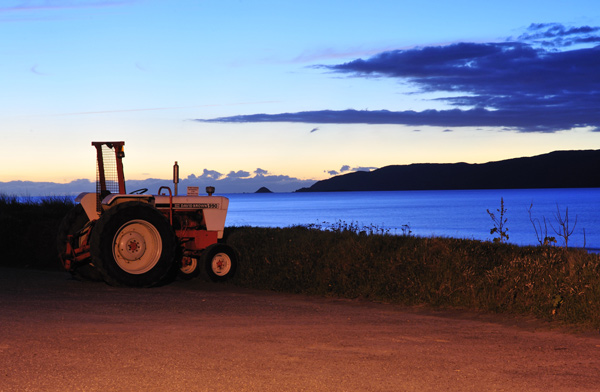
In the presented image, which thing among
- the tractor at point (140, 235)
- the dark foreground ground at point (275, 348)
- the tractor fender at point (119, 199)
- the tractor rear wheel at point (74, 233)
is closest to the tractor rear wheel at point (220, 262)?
the tractor at point (140, 235)

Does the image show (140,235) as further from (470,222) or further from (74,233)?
(470,222)

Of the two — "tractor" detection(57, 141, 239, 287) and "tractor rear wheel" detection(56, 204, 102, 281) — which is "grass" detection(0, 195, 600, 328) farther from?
"tractor rear wheel" detection(56, 204, 102, 281)

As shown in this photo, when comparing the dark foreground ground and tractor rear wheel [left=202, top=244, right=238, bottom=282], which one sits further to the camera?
tractor rear wheel [left=202, top=244, right=238, bottom=282]

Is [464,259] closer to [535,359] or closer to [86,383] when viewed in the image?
[535,359]

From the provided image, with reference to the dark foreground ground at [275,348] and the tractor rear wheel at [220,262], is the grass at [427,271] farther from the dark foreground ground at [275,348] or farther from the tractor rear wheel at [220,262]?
the dark foreground ground at [275,348]

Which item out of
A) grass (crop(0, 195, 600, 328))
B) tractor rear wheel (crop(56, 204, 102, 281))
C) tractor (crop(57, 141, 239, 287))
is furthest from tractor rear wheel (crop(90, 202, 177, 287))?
grass (crop(0, 195, 600, 328))

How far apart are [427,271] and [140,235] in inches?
206

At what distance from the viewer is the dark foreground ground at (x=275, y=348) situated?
20.8 ft

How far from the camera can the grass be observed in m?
10.1

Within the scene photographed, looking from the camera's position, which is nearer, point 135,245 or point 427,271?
point 427,271

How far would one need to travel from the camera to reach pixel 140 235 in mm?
12781

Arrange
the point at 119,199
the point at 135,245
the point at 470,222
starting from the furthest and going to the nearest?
1. the point at 470,222
2. the point at 119,199
3. the point at 135,245

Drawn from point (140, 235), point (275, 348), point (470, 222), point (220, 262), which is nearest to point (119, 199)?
point (140, 235)

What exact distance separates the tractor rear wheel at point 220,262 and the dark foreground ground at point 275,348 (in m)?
1.99
